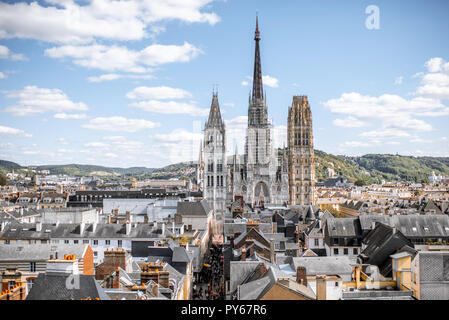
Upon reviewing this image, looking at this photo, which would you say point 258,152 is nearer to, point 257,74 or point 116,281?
point 257,74

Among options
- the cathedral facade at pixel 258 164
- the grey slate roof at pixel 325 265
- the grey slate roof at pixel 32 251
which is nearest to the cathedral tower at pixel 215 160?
the cathedral facade at pixel 258 164

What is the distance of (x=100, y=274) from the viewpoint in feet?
87.8

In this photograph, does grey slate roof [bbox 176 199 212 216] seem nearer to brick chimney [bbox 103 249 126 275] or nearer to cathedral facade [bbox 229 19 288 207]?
cathedral facade [bbox 229 19 288 207]

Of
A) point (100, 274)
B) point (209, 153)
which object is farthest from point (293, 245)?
point (209, 153)

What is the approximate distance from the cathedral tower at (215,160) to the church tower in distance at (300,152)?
2241 centimetres

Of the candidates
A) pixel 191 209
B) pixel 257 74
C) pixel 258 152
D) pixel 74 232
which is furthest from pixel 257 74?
pixel 74 232

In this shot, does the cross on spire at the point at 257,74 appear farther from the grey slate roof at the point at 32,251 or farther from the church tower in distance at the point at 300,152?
the grey slate roof at the point at 32,251

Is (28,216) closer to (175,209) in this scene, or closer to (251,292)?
(175,209)

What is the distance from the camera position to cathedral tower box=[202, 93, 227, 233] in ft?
362

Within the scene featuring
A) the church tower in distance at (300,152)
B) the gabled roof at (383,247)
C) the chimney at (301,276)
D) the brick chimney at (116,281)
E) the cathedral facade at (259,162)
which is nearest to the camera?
the brick chimney at (116,281)

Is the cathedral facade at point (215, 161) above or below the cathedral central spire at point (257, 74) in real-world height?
below

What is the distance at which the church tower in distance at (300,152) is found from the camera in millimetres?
123750
